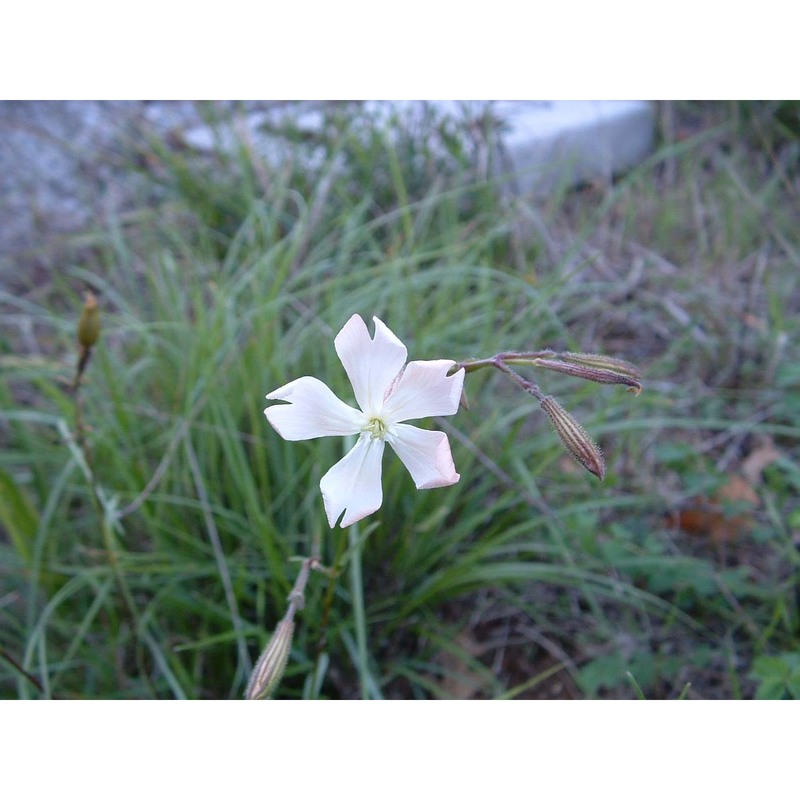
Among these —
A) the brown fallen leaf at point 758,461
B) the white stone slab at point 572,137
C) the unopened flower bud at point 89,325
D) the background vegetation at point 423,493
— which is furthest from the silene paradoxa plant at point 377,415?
the white stone slab at point 572,137

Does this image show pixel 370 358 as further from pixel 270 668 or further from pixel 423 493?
pixel 423 493

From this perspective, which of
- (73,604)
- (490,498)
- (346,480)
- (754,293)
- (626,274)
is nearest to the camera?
(346,480)

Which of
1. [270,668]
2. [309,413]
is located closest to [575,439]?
[309,413]

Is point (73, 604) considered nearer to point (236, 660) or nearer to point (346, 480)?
point (236, 660)

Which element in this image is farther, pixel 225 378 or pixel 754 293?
pixel 754 293

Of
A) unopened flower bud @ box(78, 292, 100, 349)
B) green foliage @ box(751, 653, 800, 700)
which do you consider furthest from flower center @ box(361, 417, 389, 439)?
green foliage @ box(751, 653, 800, 700)

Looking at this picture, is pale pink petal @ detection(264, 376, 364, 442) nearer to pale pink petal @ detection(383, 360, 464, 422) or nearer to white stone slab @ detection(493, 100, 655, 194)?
pale pink petal @ detection(383, 360, 464, 422)

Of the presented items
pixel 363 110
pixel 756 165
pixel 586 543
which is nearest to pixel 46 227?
pixel 363 110
